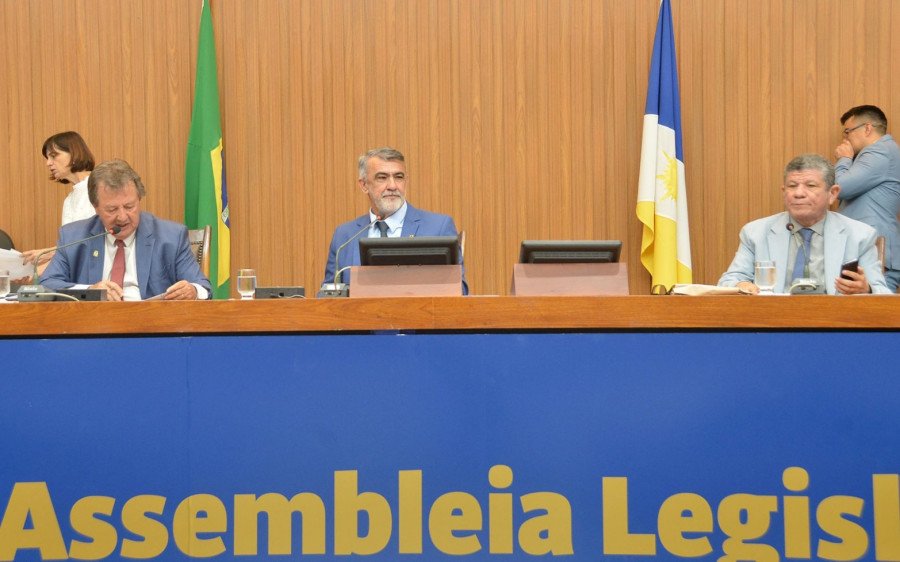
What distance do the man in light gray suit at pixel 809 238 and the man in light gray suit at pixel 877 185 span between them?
1154 mm

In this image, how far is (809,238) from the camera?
3.61 meters

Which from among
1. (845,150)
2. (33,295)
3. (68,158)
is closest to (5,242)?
(68,158)

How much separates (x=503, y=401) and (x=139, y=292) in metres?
1.84

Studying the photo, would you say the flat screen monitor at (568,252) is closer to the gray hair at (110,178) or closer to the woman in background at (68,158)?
the gray hair at (110,178)

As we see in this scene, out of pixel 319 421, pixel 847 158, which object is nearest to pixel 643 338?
pixel 319 421

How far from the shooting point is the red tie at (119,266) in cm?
358

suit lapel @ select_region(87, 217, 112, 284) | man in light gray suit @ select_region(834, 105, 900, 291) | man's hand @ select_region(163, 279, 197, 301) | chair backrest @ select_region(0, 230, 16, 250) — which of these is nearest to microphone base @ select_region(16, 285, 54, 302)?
man's hand @ select_region(163, 279, 197, 301)

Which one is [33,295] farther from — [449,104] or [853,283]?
[449,104]

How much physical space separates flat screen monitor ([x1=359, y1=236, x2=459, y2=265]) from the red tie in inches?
53.7

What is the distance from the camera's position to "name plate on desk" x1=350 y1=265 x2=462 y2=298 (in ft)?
8.52

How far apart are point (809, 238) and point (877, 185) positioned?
1296 millimetres

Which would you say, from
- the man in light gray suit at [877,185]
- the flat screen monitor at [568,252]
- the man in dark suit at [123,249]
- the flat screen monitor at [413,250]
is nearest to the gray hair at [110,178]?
the man in dark suit at [123,249]

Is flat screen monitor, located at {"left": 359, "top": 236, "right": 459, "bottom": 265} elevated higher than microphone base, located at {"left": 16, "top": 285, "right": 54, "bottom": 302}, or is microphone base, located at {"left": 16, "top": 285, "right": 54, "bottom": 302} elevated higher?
flat screen monitor, located at {"left": 359, "top": 236, "right": 459, "bottom": 265}

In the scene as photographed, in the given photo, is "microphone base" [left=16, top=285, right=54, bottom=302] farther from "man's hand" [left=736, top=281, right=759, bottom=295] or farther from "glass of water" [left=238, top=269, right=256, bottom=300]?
"man's hand" [left=736, top=281, right=759, bottom=295]
